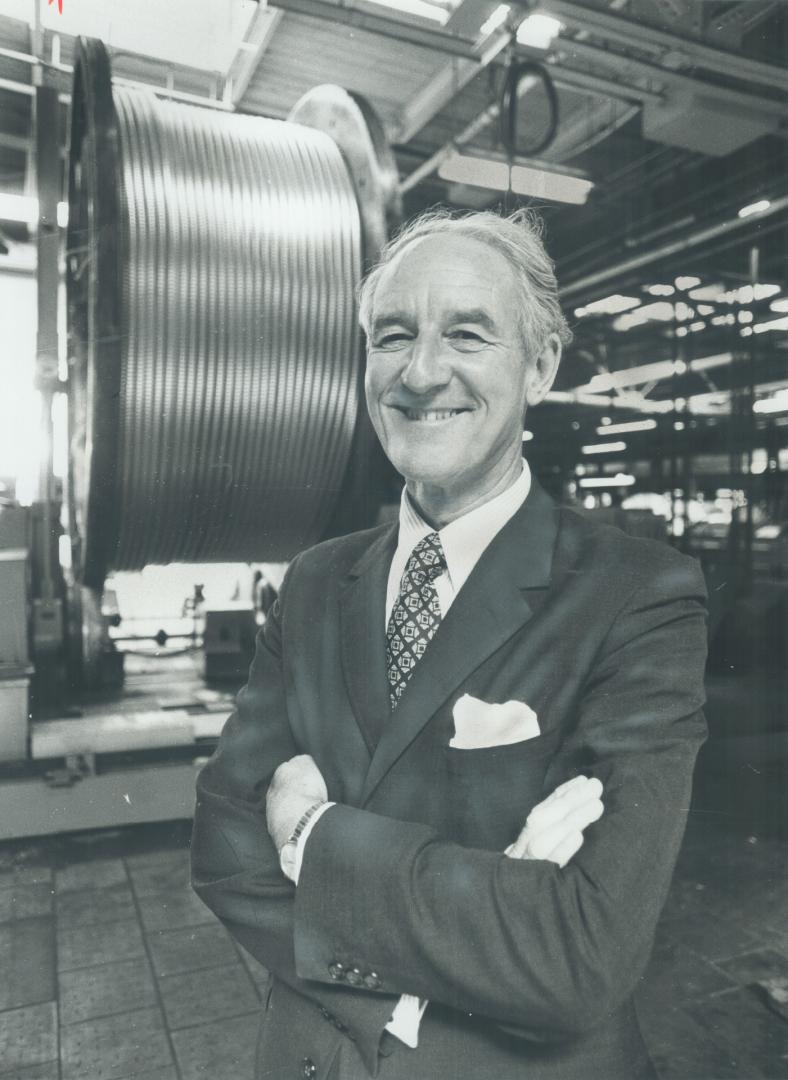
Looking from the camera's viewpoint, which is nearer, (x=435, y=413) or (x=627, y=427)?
(x=435, y=413)

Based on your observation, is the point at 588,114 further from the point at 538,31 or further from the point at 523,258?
the point at 523,258

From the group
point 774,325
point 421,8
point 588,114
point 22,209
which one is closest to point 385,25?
point 421,8

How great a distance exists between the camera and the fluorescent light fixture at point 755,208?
11.3ft

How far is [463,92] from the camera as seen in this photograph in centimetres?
320

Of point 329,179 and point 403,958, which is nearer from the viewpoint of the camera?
point 403,958

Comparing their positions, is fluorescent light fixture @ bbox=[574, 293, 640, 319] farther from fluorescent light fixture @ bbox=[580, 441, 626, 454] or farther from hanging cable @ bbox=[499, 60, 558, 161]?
hanging cable @ bbox=[499, 60, 558, 161]

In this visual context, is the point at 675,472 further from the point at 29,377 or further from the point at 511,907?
the point at 511,907

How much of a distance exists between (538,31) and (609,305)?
1.79 m

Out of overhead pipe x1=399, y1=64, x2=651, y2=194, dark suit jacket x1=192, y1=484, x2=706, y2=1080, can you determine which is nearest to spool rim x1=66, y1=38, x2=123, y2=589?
overhead pipe x1=399, y1=64, x2=651, y2=194

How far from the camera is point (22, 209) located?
8.74 feet

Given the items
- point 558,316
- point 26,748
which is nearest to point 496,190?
point 558,316

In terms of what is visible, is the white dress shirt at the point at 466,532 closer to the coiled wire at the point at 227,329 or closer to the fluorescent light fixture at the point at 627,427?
the coiled wire at the point at 227,329

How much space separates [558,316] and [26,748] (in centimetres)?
260

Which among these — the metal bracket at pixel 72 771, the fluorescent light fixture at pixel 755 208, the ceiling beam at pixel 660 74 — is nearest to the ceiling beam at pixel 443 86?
the ceiling beam at pixel 660 74
